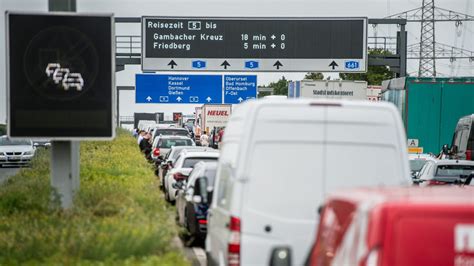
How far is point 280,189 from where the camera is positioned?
35.2 ft

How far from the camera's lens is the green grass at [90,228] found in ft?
39.4

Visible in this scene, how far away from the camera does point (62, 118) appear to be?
16.4m

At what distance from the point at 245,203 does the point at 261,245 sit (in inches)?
15.5

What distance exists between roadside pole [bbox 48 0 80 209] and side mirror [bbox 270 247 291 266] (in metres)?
6.78

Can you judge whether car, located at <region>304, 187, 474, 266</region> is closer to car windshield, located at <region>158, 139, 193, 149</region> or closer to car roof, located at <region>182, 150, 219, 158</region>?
car roof, located at <region>182, 150, 219, 158</region>

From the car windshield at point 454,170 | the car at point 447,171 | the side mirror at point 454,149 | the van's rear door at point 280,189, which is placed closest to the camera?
the van's rear door at point 280,189

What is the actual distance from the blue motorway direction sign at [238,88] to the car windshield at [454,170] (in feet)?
126

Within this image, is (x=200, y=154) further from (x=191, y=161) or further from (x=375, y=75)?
(x=375, y=75)

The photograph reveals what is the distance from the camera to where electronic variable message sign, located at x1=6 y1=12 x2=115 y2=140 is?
16297 mm

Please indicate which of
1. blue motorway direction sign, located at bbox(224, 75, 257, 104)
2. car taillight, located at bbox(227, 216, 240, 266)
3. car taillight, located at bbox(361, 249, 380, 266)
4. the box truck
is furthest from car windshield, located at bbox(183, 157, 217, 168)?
blue motorway direction sign, located at bbox(224, 75, 257, 104)

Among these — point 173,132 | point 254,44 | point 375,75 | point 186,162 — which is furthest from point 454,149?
point 375,75

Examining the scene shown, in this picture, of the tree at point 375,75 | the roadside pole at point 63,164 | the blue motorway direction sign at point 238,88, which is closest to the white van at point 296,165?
the roadside pole at point 63,164

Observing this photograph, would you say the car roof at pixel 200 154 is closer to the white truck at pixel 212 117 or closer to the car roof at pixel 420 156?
the car roof at pixel 420 156

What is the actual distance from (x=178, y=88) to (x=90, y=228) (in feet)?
159
